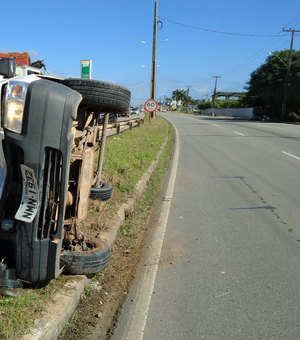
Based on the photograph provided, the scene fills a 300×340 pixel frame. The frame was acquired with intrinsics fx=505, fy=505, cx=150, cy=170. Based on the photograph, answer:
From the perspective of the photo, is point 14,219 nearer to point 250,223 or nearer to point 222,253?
point 222,253

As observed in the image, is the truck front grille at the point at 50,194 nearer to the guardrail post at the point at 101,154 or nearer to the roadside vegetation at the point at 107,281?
the roadside vegetation at the point at 107,281

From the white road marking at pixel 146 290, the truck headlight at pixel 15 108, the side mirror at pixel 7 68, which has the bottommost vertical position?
the white road marking at pixel 146 290

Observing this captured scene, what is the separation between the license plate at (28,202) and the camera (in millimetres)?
3562

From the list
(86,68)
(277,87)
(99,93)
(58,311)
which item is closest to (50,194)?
(58,311)

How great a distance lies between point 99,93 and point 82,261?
1.46 m

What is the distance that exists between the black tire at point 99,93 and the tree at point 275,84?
186 feet

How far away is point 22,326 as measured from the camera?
3.30m

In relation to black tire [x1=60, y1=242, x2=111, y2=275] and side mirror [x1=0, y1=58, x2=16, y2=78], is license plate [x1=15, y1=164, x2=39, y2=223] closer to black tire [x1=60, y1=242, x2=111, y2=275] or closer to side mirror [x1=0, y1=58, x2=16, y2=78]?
black tire [x1=60, y1=242, x2=111, y2=275]

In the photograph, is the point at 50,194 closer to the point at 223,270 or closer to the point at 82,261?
the point at 82,261

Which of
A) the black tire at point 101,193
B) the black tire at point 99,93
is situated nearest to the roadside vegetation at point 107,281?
the black tire at point 101,193

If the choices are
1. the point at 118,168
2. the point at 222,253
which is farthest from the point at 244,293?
the point at 118,168

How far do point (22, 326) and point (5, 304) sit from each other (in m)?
0.37

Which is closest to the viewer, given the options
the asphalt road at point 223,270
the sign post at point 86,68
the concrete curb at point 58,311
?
the concrete curb at point 58,311

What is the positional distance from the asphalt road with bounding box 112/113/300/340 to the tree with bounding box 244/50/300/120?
51937 mm
